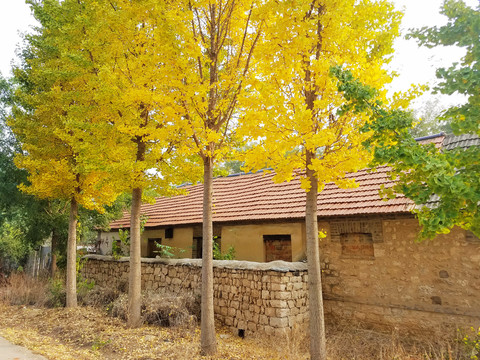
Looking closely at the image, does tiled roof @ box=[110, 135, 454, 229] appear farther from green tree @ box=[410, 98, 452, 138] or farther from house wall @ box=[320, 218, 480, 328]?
green tree @ box=[410, 98, 452, 138]

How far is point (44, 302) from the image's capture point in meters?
10.4

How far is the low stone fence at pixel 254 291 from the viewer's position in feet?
→ 24.3

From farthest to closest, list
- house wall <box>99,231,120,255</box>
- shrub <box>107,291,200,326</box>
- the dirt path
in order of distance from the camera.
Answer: house wall <box>99,231,120,255</box> → shrub <box>107,291,200,326</box> → the dirt path

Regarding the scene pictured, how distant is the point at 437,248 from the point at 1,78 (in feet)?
58.4

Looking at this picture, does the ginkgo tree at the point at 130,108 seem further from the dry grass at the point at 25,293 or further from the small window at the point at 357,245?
the dry grass at the point at 25,293

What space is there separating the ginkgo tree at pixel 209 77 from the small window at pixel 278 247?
431cm

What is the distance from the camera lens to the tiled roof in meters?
8.38

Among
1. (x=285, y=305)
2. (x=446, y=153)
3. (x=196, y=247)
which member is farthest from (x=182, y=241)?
(x=446, y=153)

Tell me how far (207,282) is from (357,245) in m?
4.33

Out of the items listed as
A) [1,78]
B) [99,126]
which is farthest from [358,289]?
[1,78]

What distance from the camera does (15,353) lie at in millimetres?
5770

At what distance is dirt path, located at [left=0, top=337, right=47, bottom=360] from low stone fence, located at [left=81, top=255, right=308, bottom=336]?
401cm

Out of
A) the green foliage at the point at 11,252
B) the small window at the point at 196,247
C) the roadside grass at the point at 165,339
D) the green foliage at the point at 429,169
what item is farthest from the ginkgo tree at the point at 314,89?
the green foliage at the point at 11,252

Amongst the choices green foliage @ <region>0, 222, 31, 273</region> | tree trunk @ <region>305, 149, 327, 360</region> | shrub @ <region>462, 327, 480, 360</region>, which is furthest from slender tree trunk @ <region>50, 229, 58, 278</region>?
shrub @ <region>462, 327, 480, 360</region>
